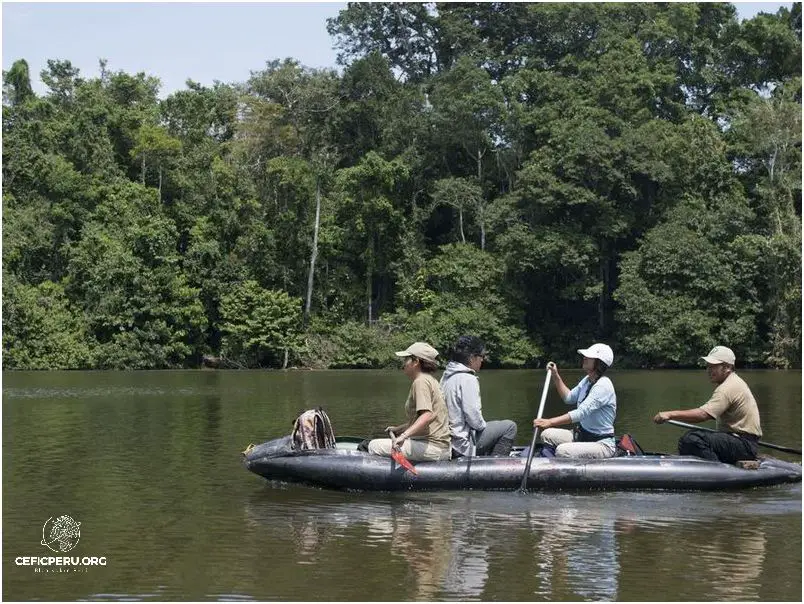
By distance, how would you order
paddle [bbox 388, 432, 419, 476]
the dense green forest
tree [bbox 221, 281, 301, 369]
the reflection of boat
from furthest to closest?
1. tree [bbox 221, 281, 301, 369]
2. the dense green forest
3. the reflection of boat
4. paddle [bbox 388, 432, 419, 476]

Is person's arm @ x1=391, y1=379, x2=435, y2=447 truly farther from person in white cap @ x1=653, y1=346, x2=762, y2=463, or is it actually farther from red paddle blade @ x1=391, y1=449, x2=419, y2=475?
person in white cap @ x1=653, y1=346, x2=762, y2=463

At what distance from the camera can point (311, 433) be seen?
12203mm

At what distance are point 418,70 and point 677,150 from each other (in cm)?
1148

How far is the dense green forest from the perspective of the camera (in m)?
39.2

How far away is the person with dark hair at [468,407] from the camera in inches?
452

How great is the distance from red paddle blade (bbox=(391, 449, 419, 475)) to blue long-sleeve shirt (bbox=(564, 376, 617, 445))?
5.08 ft

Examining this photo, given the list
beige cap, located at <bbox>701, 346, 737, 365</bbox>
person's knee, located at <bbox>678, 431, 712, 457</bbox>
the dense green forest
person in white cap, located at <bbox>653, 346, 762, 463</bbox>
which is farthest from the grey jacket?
the dense green forest

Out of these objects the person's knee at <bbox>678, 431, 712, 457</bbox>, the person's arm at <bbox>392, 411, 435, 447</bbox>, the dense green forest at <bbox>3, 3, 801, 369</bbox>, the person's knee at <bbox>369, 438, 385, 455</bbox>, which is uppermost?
the dense green forest at <bbox>3, 3, 801, 369</bbox>

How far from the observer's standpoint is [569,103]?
137ft

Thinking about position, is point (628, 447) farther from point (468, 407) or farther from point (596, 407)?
point (468, 407)

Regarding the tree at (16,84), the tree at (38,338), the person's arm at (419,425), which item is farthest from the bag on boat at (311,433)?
the tree at (16,84)

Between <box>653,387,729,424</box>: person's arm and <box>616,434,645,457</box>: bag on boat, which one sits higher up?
<box>653,387,729,424</box>: person's arm

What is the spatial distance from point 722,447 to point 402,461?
3108mm

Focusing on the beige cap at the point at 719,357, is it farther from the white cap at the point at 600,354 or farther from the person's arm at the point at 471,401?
the person's arm at the point at 471,401
